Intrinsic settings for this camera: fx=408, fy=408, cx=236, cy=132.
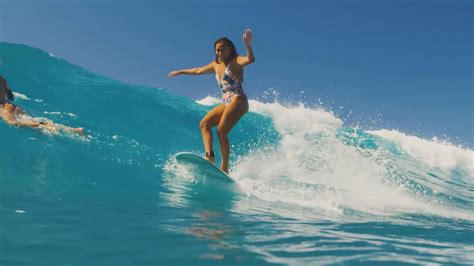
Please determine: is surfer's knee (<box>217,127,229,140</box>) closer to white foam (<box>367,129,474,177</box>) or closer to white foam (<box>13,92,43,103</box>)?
white foam (<box>13,92,43,103</box>)

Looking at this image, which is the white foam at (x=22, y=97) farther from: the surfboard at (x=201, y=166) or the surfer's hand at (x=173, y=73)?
the surfboard at (x=201, y=166)

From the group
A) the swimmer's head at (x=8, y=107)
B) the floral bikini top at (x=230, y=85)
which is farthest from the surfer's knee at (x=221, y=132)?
the swimmer's head at (x=8, y=107)

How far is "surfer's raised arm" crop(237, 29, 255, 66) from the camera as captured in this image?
5.80 metres

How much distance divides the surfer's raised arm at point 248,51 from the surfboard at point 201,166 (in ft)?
5.29

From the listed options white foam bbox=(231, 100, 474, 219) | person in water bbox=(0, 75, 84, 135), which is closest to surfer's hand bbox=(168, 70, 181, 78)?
white foam bbox=(231, 100, 474, 219)

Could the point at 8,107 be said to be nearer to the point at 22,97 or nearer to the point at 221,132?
the point at 22,97

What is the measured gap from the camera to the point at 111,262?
229 cm

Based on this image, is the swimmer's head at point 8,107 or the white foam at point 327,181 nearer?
the white foam at point 327,181

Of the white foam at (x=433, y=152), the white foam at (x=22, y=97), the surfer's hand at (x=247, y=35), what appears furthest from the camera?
the white foam at (x=433, y=152)

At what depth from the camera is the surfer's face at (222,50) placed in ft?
21.2

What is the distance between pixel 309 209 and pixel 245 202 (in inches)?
32.2

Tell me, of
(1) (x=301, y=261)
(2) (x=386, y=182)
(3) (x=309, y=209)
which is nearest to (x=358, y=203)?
(3) (x=309, y=209)

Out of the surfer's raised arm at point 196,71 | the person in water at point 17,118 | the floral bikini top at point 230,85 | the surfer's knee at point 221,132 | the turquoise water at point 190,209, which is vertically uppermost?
the surfer's raised arm at point 196,71

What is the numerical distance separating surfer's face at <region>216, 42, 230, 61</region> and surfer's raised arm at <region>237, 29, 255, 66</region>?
0.95 feet
